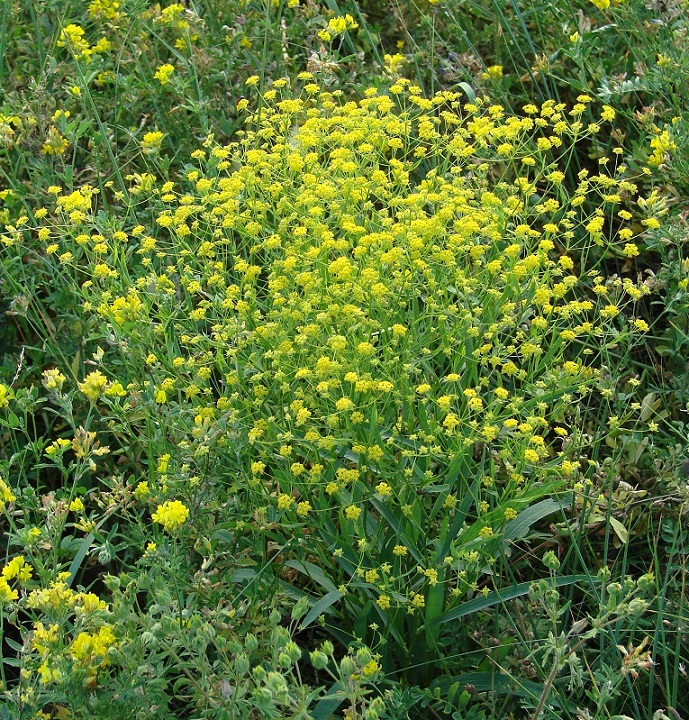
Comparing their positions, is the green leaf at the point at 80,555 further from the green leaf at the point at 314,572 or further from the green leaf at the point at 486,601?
the green leaf at the point at 486,601

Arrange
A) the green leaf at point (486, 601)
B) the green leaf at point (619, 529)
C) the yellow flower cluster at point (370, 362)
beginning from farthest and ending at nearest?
the green leaf at point (619, 529) < the green leaf at point (486, 601) < the yellow flower cluster at point (370, 362)

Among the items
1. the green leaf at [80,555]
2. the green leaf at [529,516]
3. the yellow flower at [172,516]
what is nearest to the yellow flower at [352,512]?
the yellow flower at [172,516]

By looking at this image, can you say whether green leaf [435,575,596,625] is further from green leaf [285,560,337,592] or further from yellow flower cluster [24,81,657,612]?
green leaf [285,560,337,592]

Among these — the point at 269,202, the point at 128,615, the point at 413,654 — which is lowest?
the point at 413,654

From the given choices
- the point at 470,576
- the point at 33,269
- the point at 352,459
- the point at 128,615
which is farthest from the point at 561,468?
the point at 33,269

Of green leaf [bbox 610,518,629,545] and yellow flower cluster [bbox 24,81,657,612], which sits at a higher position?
yellow flower cluster [bbox 24,81,657,612]

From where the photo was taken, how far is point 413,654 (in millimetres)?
2414

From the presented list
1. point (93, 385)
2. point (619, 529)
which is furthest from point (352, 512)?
point (619, 529)

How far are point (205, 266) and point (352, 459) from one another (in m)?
0.66

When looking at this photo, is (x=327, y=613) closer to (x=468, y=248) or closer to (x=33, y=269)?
(x=468, y=248)

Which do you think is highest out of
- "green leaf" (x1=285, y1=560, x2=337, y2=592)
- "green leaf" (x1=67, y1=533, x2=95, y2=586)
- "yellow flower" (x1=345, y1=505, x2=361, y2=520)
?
"yellow flower" (x1=345, y1=505, x2=361, y2=520)

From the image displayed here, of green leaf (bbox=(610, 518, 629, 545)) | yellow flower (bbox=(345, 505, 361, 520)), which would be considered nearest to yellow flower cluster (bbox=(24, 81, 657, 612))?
yellow flower (bbox=(345, 505, 361, 520))

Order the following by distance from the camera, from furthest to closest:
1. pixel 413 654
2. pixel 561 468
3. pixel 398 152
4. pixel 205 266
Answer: pixel 398 152 → pixel 205 266 → pixel 413 654 → pixel 561 468

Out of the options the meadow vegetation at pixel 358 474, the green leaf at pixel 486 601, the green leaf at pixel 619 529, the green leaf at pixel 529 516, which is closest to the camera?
the meadow vegetation at pixel 358 474
